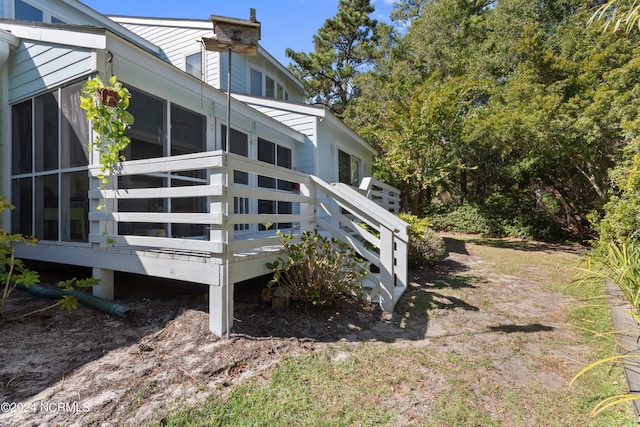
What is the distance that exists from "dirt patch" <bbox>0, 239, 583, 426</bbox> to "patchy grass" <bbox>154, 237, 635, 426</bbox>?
0.10ft

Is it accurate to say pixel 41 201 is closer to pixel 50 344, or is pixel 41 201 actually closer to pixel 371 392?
pixel 50 344

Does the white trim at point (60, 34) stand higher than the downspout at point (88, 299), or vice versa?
the white trim at point (60, 34)

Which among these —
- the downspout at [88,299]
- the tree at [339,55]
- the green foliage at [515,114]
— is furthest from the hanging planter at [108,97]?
the tree at [339,55]

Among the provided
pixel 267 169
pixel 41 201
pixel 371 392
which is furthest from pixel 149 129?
pixel 371 392

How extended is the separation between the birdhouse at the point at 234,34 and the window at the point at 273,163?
3904 millimetres

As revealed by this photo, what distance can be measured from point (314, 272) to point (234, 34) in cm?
→ 293

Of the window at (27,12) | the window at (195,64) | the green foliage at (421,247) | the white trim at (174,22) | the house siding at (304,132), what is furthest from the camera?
the window at (195,64)

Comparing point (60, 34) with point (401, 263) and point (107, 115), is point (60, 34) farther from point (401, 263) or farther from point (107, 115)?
point (401, 263)

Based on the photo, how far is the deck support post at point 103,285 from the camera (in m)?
3.83

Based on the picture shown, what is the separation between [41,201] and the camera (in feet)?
15.3

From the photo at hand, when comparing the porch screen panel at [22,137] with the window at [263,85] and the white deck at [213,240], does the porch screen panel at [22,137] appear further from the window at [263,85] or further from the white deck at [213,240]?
the window at [263,85]

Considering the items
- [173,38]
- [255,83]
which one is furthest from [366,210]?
[173,38]

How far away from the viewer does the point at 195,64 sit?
9688 millimetres

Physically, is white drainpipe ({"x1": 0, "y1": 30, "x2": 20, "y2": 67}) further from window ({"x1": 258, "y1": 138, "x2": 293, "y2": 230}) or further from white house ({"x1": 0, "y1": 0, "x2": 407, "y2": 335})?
window ({"x1": 258, "y1": 138, "x2": 293, "y2": 230})
